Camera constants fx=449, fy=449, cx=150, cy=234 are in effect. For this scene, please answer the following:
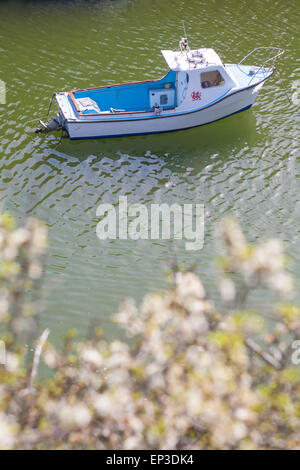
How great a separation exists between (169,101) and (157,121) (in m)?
1.76

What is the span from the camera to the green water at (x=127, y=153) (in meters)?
13.2

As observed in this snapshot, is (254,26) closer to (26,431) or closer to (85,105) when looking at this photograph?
(85,105)

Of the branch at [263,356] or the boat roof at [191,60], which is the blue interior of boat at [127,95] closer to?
the boat roof at [191,60]

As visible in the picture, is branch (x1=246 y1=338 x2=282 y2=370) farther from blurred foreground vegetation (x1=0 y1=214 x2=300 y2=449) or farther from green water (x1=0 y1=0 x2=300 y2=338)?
green water (x1=0 y1=0 x2=300 y2=338)

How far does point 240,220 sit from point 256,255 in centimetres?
936

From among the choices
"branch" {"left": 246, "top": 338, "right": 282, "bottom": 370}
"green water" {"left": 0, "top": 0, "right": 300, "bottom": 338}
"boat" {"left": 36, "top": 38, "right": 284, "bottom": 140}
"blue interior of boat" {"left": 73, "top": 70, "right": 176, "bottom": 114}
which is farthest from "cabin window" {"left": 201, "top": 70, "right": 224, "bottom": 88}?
"branch" {"left": 246, "top": 338, "right": 282, "bottom": 370}

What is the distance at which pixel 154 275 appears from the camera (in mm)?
12891

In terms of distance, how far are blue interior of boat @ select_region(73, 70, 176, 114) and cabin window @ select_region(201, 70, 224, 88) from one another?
1.58 m

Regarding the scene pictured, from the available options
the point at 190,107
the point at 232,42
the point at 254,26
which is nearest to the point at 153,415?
the point at 190,107

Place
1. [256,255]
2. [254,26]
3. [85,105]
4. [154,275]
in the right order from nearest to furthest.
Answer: [256,255] → [154,275] → [85,105] → [254,26]

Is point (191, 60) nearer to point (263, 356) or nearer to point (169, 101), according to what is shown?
point (169, 101)

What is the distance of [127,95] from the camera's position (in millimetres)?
19938

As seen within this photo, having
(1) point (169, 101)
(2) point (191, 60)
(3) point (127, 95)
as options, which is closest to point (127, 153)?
(3) point (127, 95)

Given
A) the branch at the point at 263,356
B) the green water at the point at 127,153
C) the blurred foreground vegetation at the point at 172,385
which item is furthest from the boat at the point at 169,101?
the branch at the point at 263,356
